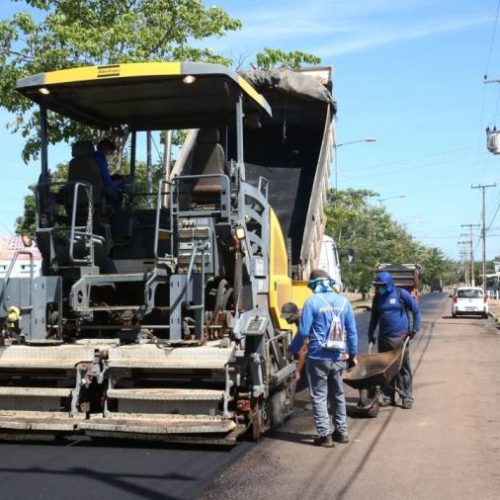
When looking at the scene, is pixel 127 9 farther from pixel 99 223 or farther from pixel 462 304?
pixel 462 304

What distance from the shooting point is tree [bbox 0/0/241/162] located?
44.8 feet

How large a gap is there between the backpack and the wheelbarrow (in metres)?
1.11

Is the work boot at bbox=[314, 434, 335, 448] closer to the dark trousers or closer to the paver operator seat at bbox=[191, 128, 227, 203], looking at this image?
the dark trousers

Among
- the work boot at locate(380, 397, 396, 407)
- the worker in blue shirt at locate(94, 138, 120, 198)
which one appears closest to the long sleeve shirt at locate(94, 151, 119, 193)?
the worker in blue shirt at locate(94, 138, 120, 198)

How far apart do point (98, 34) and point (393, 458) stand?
10.00 m

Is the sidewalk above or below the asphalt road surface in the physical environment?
above

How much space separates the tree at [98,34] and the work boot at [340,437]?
898cm

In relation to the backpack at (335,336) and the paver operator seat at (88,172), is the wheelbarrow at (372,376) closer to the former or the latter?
the backpack at (335,336)

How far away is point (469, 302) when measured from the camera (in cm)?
3525

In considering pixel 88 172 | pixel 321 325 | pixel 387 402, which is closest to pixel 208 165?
pixel 88 172

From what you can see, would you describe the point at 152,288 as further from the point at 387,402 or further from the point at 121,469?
the point at 387,402

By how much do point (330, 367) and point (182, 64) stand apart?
3.23m

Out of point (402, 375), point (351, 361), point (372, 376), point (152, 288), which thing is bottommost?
point (402, 375)

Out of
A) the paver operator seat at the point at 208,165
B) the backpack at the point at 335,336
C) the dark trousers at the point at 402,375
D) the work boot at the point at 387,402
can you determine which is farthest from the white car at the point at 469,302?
the backpack at the point at 335,336
